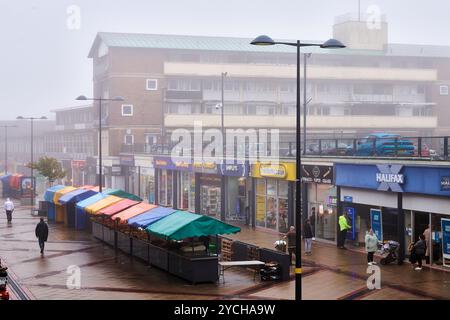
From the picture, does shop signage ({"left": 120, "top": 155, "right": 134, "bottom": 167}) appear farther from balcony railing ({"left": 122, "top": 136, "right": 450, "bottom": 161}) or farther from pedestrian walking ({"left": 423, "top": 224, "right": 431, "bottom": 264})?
pedestrian walking ({"left": 423, "top": 224, "right": 431, "bottom": 264})

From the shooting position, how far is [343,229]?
99.0 ft

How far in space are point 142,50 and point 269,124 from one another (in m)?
16.0

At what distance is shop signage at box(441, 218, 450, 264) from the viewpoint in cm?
2473

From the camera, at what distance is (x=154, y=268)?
2617 centimetres

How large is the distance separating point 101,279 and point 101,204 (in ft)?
35.1

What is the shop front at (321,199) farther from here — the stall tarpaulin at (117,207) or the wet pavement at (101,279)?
the stall tarpaulin at (117,207)

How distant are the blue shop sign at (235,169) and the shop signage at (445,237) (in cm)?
1592

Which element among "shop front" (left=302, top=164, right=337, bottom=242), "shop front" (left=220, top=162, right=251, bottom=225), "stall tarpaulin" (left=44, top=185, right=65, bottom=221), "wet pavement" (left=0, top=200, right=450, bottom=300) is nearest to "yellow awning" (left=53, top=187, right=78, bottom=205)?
"stall tarpaulin" (left=44, top=185, right=65, bottom=221)

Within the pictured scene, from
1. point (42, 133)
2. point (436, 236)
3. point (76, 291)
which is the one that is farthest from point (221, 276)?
point (42, 133)

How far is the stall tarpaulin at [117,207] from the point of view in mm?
31264

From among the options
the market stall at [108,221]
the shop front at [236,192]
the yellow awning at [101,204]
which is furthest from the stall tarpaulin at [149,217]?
the shop front at [236,192]

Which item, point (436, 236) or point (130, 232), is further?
point (130, 232)

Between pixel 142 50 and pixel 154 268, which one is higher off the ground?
pixel 142 50
